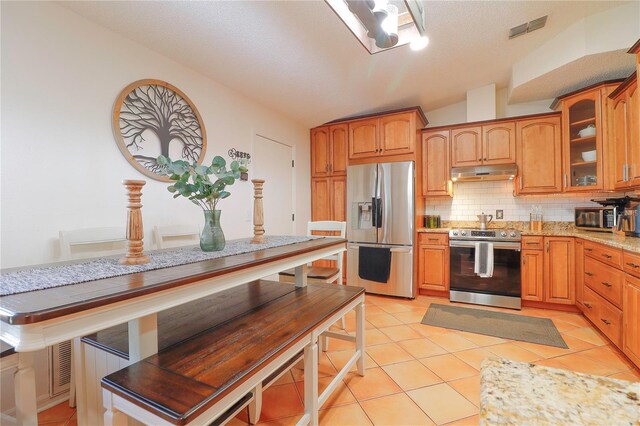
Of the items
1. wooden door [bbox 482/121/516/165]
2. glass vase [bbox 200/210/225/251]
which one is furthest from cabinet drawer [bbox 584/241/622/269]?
glass vase [bbox 200/210/225/251]

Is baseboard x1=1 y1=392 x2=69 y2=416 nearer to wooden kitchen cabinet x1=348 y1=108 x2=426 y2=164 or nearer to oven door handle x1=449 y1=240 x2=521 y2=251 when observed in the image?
wooden kitchen cabinet x1=348 y1=108 x2=426 y2=164

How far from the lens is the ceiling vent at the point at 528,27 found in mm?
2531

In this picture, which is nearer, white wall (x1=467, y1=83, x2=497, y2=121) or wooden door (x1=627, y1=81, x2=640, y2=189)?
wooden door (x1=627, y1=81, x2=640, y2=189)

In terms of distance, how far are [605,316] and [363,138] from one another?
3094 mm

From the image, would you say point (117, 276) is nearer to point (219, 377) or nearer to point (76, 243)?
point (219, 377)

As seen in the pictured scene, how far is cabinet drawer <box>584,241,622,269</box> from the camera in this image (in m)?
2.25

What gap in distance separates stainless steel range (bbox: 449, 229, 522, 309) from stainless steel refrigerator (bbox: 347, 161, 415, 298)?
0.55 metres

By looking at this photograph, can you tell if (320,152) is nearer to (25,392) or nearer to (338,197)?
(338,197)

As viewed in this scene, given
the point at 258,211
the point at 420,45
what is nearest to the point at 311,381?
the point at 258,211

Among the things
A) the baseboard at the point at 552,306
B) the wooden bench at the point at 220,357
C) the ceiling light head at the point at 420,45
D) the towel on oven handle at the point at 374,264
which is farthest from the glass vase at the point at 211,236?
the baseboard at the point at 552,306

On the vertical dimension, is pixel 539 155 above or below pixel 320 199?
above

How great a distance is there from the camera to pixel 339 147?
431cm

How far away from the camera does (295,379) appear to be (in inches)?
78.9

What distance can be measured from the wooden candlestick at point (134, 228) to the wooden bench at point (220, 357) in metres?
0.33
